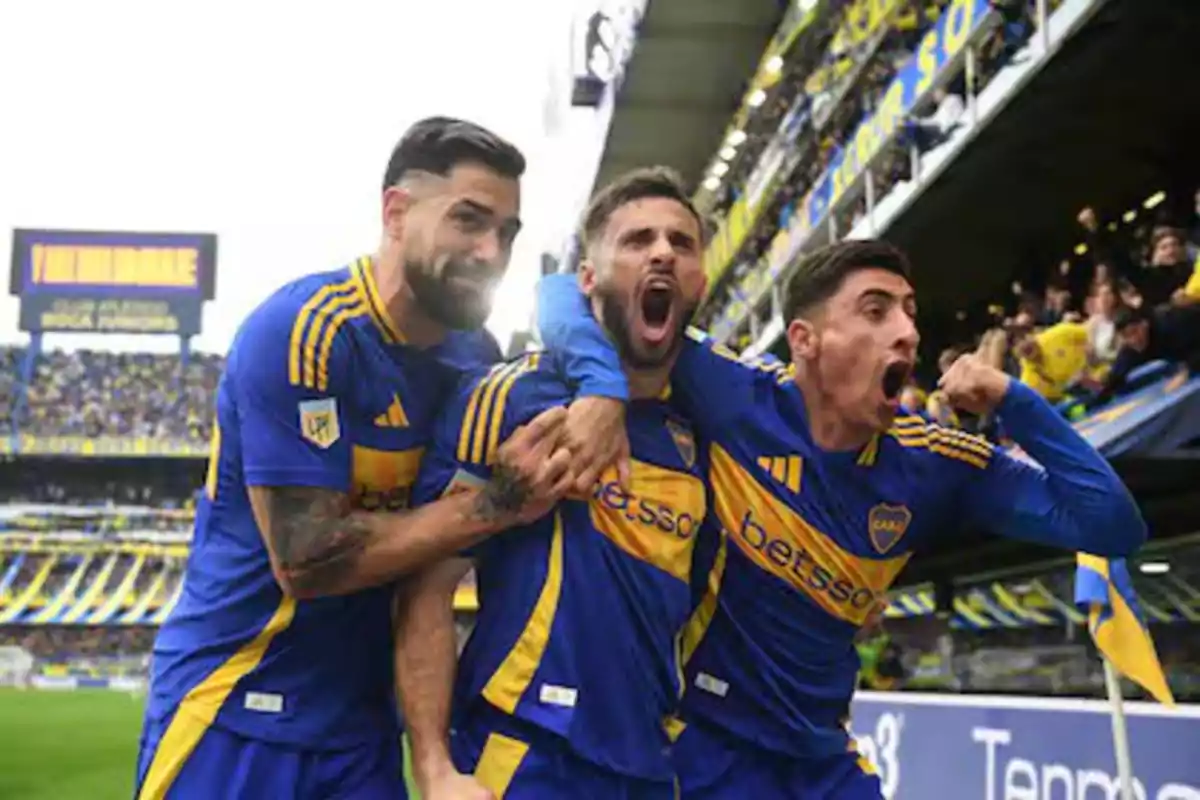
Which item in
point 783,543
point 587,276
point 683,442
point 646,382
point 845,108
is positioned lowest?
point 783,543

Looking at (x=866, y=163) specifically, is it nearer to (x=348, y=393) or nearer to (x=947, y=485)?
(x=947, y=485)

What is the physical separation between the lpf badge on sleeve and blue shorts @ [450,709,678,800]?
584 millimetres

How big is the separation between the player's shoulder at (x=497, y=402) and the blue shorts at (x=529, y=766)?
50 cm

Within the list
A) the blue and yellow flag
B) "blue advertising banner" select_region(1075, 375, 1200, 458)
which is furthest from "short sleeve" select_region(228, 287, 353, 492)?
"blue advertising banner" select_region(1075, 375, 1200, 458)

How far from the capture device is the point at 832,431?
124 inches

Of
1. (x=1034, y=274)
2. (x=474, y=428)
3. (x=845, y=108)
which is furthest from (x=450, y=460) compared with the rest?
(x=845, y=108)

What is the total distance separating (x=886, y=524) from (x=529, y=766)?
3.56 ft

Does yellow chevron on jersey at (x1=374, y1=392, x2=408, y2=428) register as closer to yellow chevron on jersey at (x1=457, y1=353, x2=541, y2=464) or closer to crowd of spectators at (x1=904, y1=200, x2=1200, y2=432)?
yellow chevron on jersey at (x1=457, y1=353, x2=541, y2=464)

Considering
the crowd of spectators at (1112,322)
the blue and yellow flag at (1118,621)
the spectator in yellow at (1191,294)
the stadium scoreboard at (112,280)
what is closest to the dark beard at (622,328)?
the blue and yellow flag at (1118,621)

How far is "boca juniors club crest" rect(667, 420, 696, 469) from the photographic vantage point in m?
2.84

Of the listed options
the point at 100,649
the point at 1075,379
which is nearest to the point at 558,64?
the point at 100,649

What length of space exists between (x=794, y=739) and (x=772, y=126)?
61.1ft

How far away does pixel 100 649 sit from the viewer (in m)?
45.0

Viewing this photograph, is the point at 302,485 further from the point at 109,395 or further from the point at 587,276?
the point at 109,395
